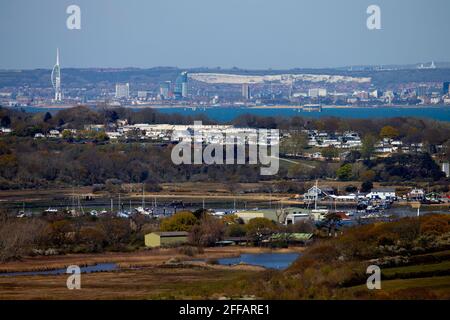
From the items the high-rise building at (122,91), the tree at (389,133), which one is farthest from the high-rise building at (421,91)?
the tree at (389,133)

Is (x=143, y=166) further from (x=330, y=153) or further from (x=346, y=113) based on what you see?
(x=346, y=113)

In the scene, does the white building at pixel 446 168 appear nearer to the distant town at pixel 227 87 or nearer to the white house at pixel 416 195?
the white house at pixel 416 195

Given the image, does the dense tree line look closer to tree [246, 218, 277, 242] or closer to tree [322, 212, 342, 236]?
tree [322, 212, 342, 236]

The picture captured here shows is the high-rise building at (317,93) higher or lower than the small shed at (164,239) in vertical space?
lower

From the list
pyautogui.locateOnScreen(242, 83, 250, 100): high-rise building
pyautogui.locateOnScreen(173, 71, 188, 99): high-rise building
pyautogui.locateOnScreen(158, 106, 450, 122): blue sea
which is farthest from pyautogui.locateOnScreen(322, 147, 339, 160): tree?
pyautogui.locateOnScreen(242, 83, 250, 100): high-rise building

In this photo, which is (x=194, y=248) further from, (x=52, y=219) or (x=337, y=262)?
(x=337, y=262)

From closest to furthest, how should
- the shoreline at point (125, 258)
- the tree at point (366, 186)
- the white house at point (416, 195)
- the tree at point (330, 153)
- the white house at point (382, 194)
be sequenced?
the shoreline at point (125, 258)
the white house at point (416, 195)
the white house at point (382, 194)
the tree at point (366, 186)
the tree at point (330, 153)

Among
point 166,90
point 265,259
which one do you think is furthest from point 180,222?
point 166,90
